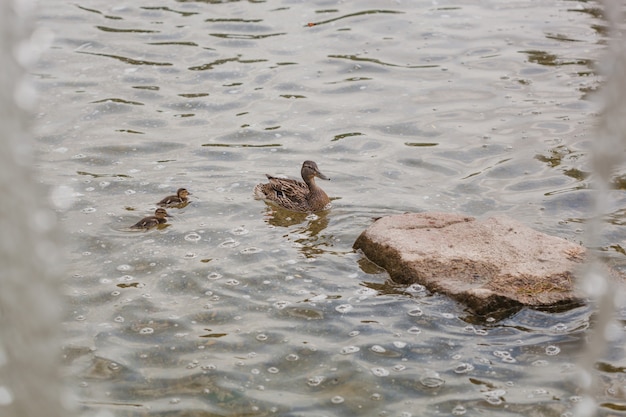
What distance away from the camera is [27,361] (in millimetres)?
2457

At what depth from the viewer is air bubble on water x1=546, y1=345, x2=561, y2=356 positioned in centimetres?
701

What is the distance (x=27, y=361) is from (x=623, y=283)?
6.77m

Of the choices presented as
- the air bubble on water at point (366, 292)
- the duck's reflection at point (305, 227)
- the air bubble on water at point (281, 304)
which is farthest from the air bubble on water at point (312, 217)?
the air bubble on water at point (281, 304)

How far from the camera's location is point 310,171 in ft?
34.4

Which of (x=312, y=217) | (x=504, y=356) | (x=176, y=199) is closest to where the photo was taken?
(x=504, y=356)

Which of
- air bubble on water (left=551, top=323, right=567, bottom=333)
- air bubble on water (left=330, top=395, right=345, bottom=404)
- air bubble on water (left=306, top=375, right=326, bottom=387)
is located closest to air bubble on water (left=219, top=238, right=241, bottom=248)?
air bubble on water (left=306, top=375, right=326, bottom=387)

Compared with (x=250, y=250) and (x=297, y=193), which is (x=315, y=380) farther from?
(x=297, y=193)

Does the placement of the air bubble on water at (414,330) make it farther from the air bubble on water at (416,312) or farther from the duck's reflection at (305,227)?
the duck's reflection at (305,227)

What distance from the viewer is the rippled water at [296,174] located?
6.73 m

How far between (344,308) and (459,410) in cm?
184

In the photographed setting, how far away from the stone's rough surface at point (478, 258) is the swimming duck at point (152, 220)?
2.26m

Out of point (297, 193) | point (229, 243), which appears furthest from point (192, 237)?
point (297, 193)

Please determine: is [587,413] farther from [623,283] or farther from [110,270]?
[110,270]

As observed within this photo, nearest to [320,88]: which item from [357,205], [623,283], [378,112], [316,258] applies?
[378,112]
